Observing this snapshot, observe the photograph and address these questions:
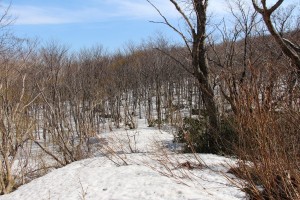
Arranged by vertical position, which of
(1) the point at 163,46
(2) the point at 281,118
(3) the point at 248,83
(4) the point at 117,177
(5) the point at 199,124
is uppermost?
(1) the point at 163,46

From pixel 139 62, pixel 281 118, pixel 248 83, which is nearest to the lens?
pixel 248 83

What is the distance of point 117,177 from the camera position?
9.43 m

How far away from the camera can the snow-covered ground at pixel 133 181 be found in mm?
7367

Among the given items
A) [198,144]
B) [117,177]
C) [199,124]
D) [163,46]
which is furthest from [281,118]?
[163,46]

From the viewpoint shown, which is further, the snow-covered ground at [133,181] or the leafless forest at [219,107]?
the snow-covered ground at [133,181]

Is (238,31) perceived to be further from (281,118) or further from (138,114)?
(138,114)

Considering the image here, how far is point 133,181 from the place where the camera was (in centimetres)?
876

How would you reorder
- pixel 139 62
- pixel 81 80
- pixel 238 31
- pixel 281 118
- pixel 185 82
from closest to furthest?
pixel 281 118, pixel 238 31, pixel 81 80, pixel 139 62, pixel 185 82

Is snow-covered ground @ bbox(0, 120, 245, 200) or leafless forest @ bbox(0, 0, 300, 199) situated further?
snow-covered ground @ bbox(0, 120, 245, 200)

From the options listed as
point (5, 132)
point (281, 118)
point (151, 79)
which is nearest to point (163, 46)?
point (151, 79)

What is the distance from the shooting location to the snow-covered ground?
24.2ft

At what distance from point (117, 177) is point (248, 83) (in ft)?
23.2

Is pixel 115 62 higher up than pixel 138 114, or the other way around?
pixel 115 62

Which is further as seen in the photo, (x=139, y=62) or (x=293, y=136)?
(x=139, y=62)
